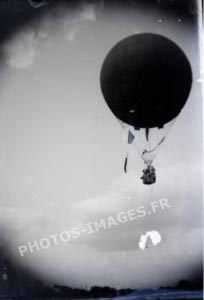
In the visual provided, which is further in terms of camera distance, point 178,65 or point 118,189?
point 118,189

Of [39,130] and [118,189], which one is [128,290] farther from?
[39,130]

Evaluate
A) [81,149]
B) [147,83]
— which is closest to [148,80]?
[147,83]

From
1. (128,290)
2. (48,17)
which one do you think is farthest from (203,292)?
(48,17)

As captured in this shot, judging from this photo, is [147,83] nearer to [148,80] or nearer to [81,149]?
[148,80]
